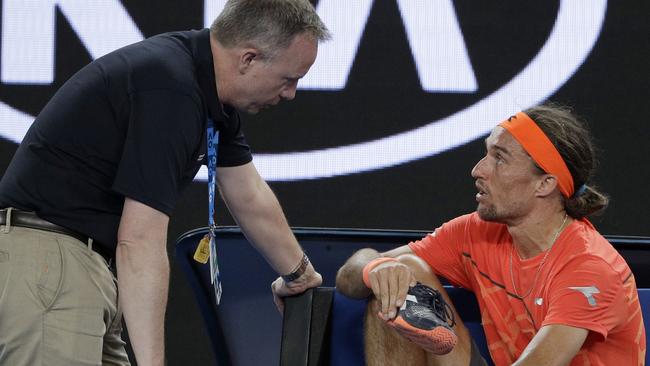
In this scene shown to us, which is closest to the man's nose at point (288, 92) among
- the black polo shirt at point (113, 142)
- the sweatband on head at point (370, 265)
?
the black polo shirt at point (113, 142)

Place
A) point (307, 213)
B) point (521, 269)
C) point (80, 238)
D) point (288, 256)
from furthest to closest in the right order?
Result: point (307, 213) < point (288, 256) < point (521, 269) < point (80, 238)

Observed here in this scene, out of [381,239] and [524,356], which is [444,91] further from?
[524,356]

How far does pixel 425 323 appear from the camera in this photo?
87.9 inches

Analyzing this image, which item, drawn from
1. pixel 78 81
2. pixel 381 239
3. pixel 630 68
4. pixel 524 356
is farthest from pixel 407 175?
pixel 78 81

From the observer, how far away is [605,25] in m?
3.56

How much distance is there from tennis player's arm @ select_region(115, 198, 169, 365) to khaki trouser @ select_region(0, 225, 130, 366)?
147mm

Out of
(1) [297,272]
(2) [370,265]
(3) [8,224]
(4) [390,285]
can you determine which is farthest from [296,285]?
(3) [8,224]

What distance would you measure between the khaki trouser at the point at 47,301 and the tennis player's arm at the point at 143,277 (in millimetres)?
147

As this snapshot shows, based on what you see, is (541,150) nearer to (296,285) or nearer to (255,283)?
(296,285)

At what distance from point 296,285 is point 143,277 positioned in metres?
0.64

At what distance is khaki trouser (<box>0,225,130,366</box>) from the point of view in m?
2.12

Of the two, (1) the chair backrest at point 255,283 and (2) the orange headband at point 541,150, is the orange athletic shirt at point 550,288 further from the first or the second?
(1) the chair backrest at point 255,283

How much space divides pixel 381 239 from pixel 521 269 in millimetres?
609

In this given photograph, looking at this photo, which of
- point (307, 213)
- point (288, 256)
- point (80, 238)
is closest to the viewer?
point (80, 238)
